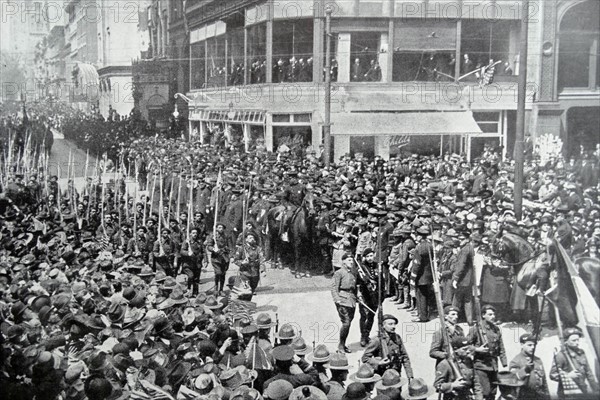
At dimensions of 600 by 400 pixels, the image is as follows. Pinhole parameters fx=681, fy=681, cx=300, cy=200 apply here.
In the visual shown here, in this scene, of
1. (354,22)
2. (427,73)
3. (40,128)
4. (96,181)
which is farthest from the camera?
(354,22)

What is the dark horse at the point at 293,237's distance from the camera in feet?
43.2

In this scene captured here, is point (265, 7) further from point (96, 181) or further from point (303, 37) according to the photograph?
point (96, 181)

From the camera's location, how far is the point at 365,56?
2375 centimetres

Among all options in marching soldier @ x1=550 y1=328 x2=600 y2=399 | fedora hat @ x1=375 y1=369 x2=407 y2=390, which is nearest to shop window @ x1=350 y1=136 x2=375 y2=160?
marching soldier @ x1=550 y1=328 x2=600 y2=399

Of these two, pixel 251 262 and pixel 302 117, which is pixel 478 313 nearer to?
pixel 251 262

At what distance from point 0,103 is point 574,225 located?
8812 millimetres

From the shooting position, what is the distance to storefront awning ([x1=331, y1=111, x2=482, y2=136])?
1911 centimetres

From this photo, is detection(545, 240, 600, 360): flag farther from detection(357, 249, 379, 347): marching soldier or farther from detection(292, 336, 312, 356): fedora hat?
detection(292, 336, 312, 356): fedora hat

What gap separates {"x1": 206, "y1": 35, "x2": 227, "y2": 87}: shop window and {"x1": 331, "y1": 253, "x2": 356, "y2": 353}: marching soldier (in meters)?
7.64

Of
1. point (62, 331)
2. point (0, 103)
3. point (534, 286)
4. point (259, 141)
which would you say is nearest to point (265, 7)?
point (259, 141)

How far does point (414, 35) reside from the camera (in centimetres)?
2255

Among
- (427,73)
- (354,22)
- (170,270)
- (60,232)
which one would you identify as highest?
(354,22)

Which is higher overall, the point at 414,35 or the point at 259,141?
the point at 414,35

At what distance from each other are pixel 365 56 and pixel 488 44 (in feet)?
17.6
